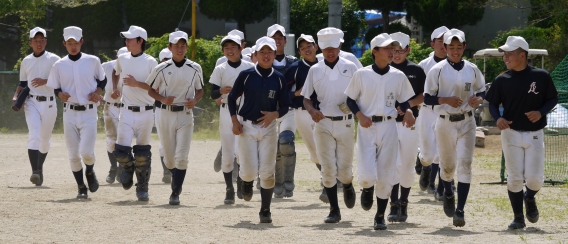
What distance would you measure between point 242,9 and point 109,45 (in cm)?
683

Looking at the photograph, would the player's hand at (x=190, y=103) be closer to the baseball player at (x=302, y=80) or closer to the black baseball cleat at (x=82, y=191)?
the baseball player at (x=302, y=80)

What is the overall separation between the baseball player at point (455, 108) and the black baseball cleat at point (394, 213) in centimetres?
52

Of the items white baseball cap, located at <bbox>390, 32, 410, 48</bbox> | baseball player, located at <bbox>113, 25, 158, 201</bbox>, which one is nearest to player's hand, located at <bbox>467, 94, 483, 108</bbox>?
white baseball cap, located at <bbox>390, 32, 410, 48</bbox>

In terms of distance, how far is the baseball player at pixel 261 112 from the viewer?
9.95 metres

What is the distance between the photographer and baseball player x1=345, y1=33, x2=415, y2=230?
9398mm

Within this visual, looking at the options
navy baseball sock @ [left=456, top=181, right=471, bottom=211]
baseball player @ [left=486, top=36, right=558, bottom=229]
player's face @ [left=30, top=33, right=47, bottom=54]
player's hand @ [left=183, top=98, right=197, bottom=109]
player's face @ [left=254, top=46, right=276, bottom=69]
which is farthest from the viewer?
player's face @ [left=30, top=33, right=47, bottom=54]

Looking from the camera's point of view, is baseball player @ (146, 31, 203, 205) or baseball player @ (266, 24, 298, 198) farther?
baseball player @ (266, 24, 298, 198)

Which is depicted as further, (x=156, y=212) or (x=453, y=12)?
(x=453, y=12)

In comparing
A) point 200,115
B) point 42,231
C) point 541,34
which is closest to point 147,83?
point 42,231

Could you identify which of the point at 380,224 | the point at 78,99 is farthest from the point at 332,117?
the point at 78,99

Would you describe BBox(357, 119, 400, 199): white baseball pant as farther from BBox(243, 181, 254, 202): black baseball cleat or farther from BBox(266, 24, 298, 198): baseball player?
BBox(266, 24, 298, 198): baseball player

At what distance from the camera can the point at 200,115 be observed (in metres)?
26.8

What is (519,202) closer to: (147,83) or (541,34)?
(147,83)

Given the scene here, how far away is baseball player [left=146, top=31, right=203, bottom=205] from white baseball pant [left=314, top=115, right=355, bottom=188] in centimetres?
222
